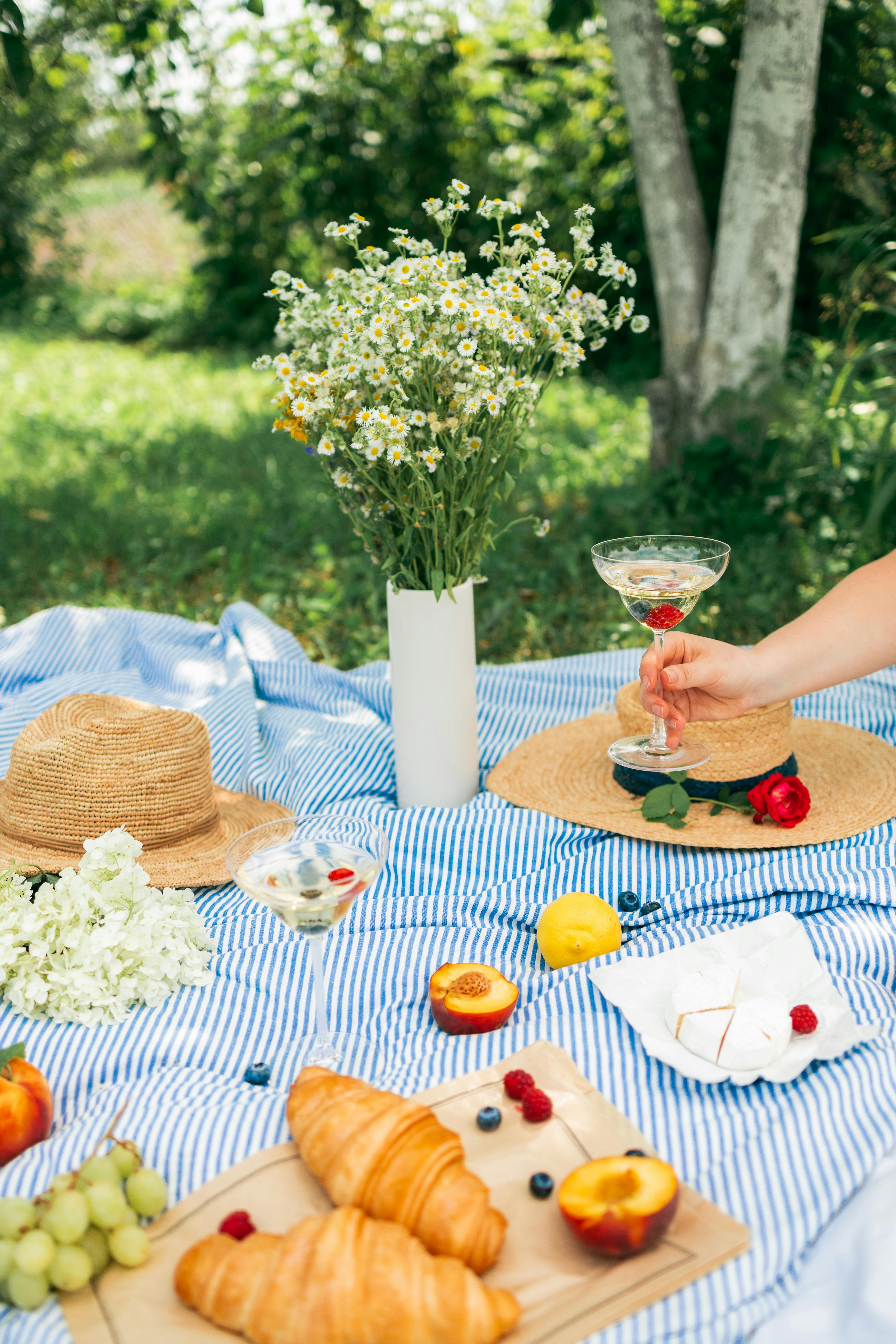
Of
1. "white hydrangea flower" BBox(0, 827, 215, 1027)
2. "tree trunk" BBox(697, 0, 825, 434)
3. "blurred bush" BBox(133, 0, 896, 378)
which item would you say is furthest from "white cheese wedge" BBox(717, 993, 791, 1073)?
"blurred bush" BBox(133, 0, 896, 378)

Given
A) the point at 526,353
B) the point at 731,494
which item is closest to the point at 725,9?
the point at 731,494

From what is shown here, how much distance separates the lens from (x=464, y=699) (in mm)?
2506

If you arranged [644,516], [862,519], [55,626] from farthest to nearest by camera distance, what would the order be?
1. [644,516]
2. [862,519]
3. [55,626]

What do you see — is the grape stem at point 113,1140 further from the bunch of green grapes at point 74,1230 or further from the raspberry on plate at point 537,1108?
the raspberry on plate at point 537,1108

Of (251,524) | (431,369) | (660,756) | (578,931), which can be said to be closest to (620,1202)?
(578,931)

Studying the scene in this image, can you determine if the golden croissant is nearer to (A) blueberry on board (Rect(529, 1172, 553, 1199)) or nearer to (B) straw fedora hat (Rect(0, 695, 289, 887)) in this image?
(A) blueberry on board (Rect(529, 1172, 553, 1199))

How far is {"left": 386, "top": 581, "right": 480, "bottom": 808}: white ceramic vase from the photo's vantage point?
95.1 inches

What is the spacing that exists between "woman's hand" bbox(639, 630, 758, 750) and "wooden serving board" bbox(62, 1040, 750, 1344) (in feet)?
2.83

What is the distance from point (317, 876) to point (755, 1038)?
66 cm

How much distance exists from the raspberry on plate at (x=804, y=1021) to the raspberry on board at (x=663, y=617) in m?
0.80

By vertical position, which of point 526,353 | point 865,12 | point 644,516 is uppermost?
point 865,12

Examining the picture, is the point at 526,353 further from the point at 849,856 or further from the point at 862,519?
the point at 862,519

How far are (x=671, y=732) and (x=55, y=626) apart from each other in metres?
2.19

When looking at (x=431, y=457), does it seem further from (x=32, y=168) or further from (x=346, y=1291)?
(x=32, y=168)
